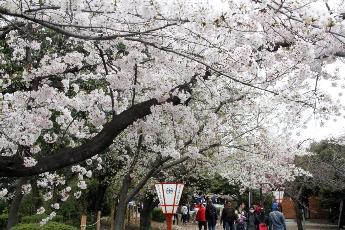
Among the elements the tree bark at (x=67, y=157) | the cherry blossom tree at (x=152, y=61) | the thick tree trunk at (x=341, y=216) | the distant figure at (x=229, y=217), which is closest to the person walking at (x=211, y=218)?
the distant figure at (x=229, y=217)

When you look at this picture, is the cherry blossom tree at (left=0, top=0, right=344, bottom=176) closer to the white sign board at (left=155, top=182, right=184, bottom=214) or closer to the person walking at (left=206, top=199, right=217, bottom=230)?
the white sign board at (left=155, top=182, right=184, bottom=214)

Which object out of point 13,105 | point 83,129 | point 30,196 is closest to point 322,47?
point 13,105

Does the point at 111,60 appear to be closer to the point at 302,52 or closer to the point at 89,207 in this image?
the point at 302,52

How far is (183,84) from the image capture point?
7.63 m

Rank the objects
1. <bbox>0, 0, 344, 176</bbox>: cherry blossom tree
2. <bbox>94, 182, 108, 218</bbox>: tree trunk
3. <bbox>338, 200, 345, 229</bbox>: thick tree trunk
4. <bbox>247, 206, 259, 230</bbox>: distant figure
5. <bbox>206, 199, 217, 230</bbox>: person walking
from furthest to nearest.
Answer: <bbox>338, 200, 345, 229</bbox>: thick tree trunk → <bbox>94, 182, 108, 218</bbox>: tree trunk → <bbox>206, 199, 217, 230</bbox>: person walking → <bbox>247, 206, 259, 230</bbox>: distant figure → <bbox>0, 0, 344, 176</bbox>: cherry blossom tree

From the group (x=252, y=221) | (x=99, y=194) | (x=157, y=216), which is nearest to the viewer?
(x=252, y=221)

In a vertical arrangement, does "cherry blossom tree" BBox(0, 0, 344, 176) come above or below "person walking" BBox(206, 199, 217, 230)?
above

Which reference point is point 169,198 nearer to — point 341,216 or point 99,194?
point 99,194

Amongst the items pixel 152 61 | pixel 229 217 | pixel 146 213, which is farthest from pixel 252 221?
pixel 152 61

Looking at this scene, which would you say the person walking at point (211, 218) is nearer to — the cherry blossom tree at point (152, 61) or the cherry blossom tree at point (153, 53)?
the cherry blossom tree at point (152, 61)

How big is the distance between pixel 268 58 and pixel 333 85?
1599 mm

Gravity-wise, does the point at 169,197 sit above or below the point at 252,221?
above

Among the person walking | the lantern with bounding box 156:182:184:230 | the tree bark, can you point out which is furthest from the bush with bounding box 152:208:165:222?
the tree bark

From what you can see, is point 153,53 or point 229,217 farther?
point 229,217
